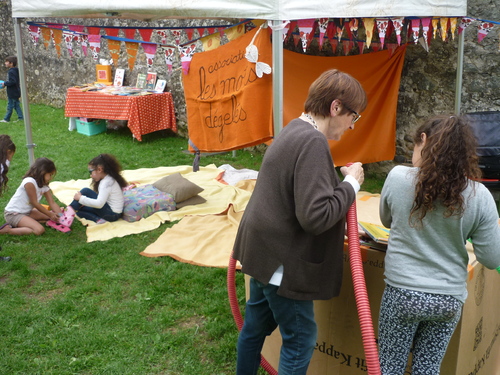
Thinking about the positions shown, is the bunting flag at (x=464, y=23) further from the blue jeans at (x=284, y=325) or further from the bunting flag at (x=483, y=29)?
the blue jeans at (x=284, y=325)

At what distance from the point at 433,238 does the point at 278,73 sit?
2.17 meters

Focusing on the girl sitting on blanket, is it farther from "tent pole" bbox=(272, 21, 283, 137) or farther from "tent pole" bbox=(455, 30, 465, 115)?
"tent pole" bbox=(455, 30, 465, 115)

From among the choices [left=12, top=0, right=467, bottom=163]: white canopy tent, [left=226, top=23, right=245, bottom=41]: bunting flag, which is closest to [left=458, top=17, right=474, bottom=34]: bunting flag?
[left=12, top=0, right=467, bottom=163]: white canopy tent

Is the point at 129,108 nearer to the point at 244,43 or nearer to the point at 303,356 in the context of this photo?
the point at 244,43

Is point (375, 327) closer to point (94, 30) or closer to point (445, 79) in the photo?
point (445, 79)

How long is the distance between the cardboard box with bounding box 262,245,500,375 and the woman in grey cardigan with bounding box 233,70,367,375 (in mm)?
272

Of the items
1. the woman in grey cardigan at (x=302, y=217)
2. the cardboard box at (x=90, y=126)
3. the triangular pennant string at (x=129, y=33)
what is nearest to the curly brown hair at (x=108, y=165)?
the triangular pennant string at (x=129, y=33)

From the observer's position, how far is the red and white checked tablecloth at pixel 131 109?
815 cm

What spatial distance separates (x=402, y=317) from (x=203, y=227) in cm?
319

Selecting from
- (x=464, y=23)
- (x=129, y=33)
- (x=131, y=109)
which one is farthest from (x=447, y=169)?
(x=131, y=109)

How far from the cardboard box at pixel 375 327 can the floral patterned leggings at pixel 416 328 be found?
20 cm

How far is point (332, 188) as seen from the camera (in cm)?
182

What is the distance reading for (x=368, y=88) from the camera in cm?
586

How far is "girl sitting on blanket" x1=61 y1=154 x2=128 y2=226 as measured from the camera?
16.2ft
